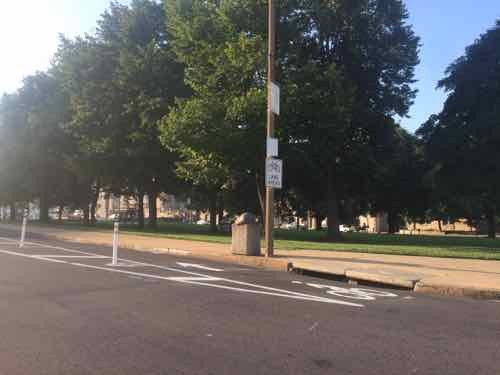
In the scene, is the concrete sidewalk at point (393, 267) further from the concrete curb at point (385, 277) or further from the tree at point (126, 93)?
the tree at point (126, 93)

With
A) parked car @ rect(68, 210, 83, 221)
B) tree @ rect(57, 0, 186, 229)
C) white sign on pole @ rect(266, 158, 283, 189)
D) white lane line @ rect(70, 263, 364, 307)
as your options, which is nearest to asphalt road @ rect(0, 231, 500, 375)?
white lane line @ rect(70, 263, 364, 307)

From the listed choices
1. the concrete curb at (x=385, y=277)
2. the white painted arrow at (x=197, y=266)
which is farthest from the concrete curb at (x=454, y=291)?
the white painted arrow at (x=197, y=266)

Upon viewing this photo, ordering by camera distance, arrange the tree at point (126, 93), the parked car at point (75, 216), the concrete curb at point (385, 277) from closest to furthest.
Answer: the concrete curb at point (385, 277)
the tree at point (126, 93)
the parked car at point (75, 216)

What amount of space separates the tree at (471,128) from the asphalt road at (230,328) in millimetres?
26166

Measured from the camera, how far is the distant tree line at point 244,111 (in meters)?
25.3

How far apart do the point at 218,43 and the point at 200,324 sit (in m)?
22.0

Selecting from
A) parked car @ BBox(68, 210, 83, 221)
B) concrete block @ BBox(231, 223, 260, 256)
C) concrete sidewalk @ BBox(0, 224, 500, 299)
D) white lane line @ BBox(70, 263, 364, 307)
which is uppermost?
parked car @ BBox(68, 210, 83, 221)

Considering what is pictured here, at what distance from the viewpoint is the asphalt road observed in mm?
5422

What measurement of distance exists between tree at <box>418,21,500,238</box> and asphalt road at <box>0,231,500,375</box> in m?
26.2

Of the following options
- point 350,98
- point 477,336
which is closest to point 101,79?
point 350,98

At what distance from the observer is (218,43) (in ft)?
89.6

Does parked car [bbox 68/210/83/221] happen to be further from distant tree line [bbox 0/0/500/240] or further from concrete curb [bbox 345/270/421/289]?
concrete curb [bbox 345/270/421/289]

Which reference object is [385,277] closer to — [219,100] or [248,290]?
[248,290]

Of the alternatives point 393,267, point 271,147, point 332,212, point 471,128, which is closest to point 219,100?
point 332,212
